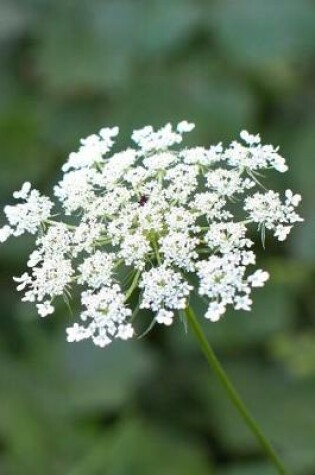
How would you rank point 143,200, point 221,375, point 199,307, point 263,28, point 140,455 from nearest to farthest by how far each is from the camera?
point 221,375, point 143,200, point 140,455, point 199,307, point 263,28

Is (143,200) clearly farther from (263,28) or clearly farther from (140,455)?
(263,28)

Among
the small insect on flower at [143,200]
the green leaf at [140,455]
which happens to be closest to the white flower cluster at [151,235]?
the small insect on flower at [143,200]

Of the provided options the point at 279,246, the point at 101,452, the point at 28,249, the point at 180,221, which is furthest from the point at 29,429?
the point at 180,221

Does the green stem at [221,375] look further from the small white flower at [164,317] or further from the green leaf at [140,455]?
the green leaf at [140,455]

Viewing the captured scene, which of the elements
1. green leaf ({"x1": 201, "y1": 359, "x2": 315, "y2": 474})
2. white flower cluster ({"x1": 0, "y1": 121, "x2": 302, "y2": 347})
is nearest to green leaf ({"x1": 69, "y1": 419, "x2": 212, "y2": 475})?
green leaf ({"x1": 201, "y1": 359, "x2": 315, "y2": 474})

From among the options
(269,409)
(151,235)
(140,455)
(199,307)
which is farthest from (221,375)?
(269,409)

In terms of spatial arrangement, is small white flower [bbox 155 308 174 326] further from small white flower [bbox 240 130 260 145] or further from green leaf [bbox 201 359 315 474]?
green leaf [bbox 201 359 315 474]
